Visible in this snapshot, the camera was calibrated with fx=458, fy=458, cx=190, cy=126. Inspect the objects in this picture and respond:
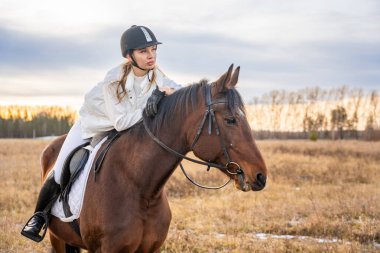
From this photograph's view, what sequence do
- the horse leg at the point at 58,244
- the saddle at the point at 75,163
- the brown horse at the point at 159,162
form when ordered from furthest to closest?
the horse leg at the point at 58,244, the saddle at the point at 75,163, the brown horse at the point at 159,162

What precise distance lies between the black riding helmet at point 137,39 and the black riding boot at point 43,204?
1468 millimetres

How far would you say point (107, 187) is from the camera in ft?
12.1

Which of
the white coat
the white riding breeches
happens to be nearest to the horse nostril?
the white coat

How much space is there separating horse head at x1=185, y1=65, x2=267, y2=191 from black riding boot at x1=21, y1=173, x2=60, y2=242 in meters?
1.73

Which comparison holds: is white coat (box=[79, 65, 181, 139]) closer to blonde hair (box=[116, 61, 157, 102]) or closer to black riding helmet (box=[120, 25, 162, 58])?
blonde hair (box=[116, 61, 157, 102])

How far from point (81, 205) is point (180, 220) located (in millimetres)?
5177

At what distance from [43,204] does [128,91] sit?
4.81 feet

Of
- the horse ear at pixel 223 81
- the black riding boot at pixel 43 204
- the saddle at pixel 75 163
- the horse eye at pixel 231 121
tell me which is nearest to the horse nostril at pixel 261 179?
the horse eye at pixel 231 121

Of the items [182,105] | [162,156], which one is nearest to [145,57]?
[182,105]

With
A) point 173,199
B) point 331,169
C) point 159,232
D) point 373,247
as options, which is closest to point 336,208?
point 373,247

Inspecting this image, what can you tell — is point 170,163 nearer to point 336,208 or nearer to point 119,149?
point 119,149

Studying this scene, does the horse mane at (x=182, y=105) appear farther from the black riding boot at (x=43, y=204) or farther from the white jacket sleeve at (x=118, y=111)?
the black riding boot at (x=43, y=204)

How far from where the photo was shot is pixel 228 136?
3.09 metres

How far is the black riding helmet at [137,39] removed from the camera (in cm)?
384
